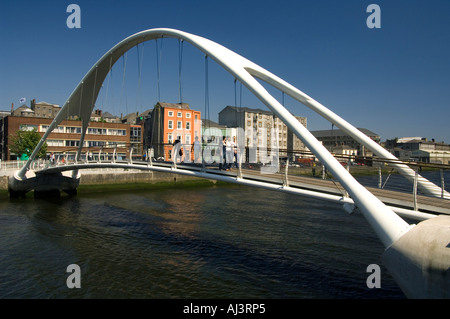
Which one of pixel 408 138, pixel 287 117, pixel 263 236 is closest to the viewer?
pixel 287 117

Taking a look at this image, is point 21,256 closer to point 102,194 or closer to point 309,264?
point 309,264

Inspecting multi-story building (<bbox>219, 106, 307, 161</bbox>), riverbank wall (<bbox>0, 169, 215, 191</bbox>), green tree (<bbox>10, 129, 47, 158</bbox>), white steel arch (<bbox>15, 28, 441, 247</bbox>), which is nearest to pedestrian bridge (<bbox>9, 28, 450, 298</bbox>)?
white steel arch (<bbox>15, 28, 441, 247</bbox>)

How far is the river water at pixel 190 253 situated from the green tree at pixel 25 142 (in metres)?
23.4

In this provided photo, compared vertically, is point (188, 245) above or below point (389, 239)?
below

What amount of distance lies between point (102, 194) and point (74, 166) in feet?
29.5

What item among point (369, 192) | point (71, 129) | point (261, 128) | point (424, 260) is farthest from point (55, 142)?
point (261, 128)

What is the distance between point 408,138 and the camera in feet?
412

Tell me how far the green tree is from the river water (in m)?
23.4

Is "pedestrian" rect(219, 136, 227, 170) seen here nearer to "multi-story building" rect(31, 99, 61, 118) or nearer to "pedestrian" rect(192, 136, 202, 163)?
"pedestrian" rect(192, 136, 202, 163)

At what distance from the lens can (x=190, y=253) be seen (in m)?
11.5

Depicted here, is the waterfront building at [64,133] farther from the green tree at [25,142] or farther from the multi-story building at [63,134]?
the green tree at [25,142]

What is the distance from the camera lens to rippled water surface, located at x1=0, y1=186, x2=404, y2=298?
859 centimetres

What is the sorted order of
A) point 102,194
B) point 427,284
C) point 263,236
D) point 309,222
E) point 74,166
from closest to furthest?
point 427,284 < point 263,236 < point 309,222 < point 74,166 < point 102,194
